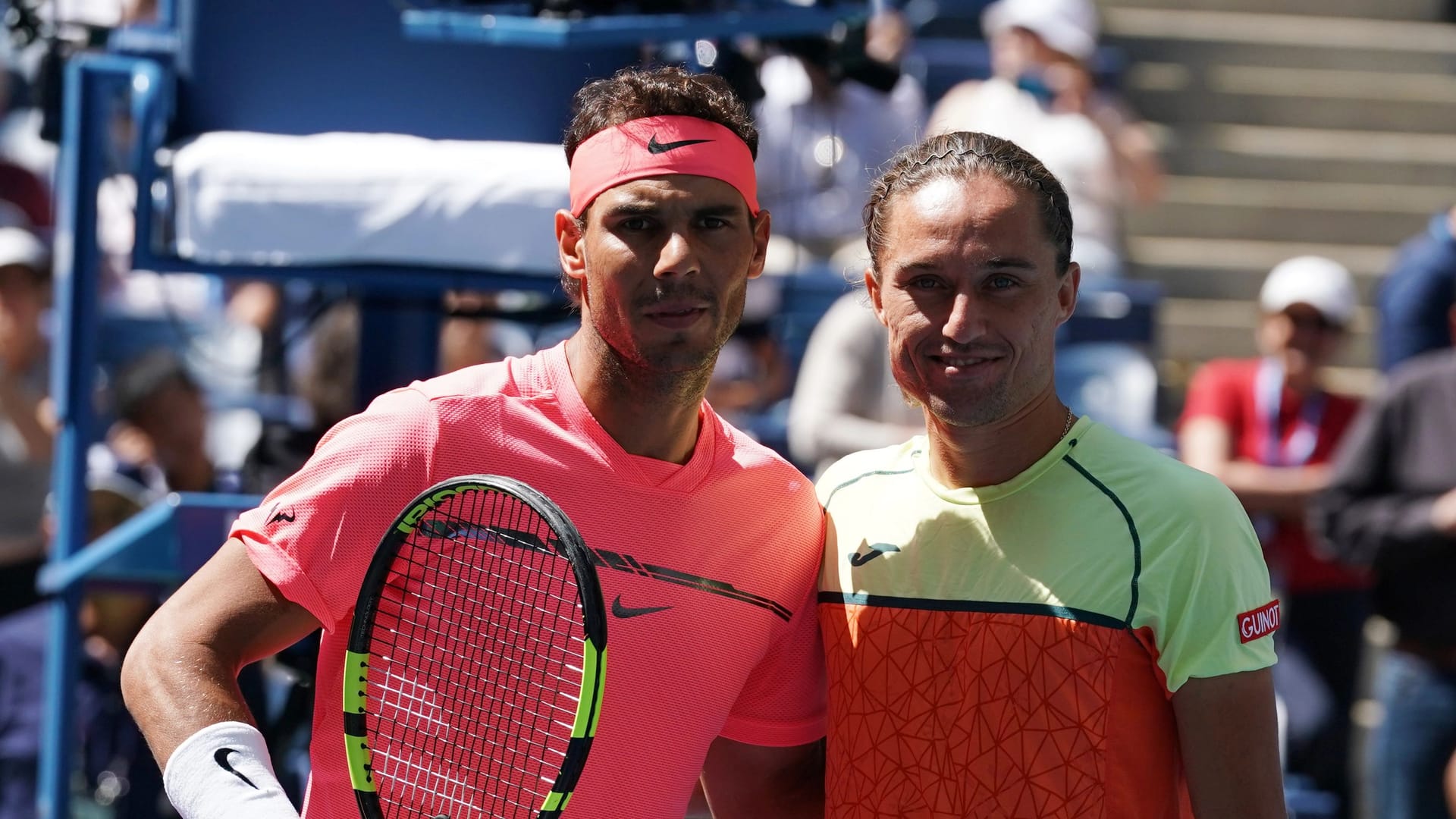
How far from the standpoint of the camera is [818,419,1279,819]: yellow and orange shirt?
8.74 feet

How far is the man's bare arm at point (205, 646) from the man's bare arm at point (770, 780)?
0.90m

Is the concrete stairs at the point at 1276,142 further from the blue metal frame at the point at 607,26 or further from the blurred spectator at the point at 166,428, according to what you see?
the blue metal frame at the point at 607,26

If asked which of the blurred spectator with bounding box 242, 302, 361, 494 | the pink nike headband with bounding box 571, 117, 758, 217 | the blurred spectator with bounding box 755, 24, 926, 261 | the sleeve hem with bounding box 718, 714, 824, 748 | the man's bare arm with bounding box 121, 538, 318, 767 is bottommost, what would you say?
the blurred spectator with bounding box 242, 302, 361, 494

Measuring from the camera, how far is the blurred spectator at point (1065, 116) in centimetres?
715

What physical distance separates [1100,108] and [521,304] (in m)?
4.05

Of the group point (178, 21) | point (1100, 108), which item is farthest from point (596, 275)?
point (1100, 108)

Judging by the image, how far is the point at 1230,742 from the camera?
8.58 feet

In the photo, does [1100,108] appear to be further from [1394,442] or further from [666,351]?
[666,351]

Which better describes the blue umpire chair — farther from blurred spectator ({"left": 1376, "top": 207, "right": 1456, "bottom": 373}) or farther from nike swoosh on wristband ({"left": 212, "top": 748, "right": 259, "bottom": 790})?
blurred spectator ({"left": 1376, "top": 207, "right": 1456, "bottom": 373})

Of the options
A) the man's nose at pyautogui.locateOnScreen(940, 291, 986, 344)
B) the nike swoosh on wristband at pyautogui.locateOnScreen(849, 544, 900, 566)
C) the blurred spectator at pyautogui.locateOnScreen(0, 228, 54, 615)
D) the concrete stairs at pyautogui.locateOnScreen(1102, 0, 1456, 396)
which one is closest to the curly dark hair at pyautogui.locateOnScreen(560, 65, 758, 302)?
the man's nose at pyautogui.locateOnScreen(940, 291, 986, 344)

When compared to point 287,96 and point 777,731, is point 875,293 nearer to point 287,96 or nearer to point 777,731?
point 777,731

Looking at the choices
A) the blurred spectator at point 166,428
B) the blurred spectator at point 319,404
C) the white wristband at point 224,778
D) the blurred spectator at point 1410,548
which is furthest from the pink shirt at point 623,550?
the blurred spectator at point 166,428

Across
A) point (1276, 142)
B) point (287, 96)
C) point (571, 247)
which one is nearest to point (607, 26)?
point (287, 96)

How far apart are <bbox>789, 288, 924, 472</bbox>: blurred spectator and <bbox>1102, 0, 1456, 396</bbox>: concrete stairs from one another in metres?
3.63
